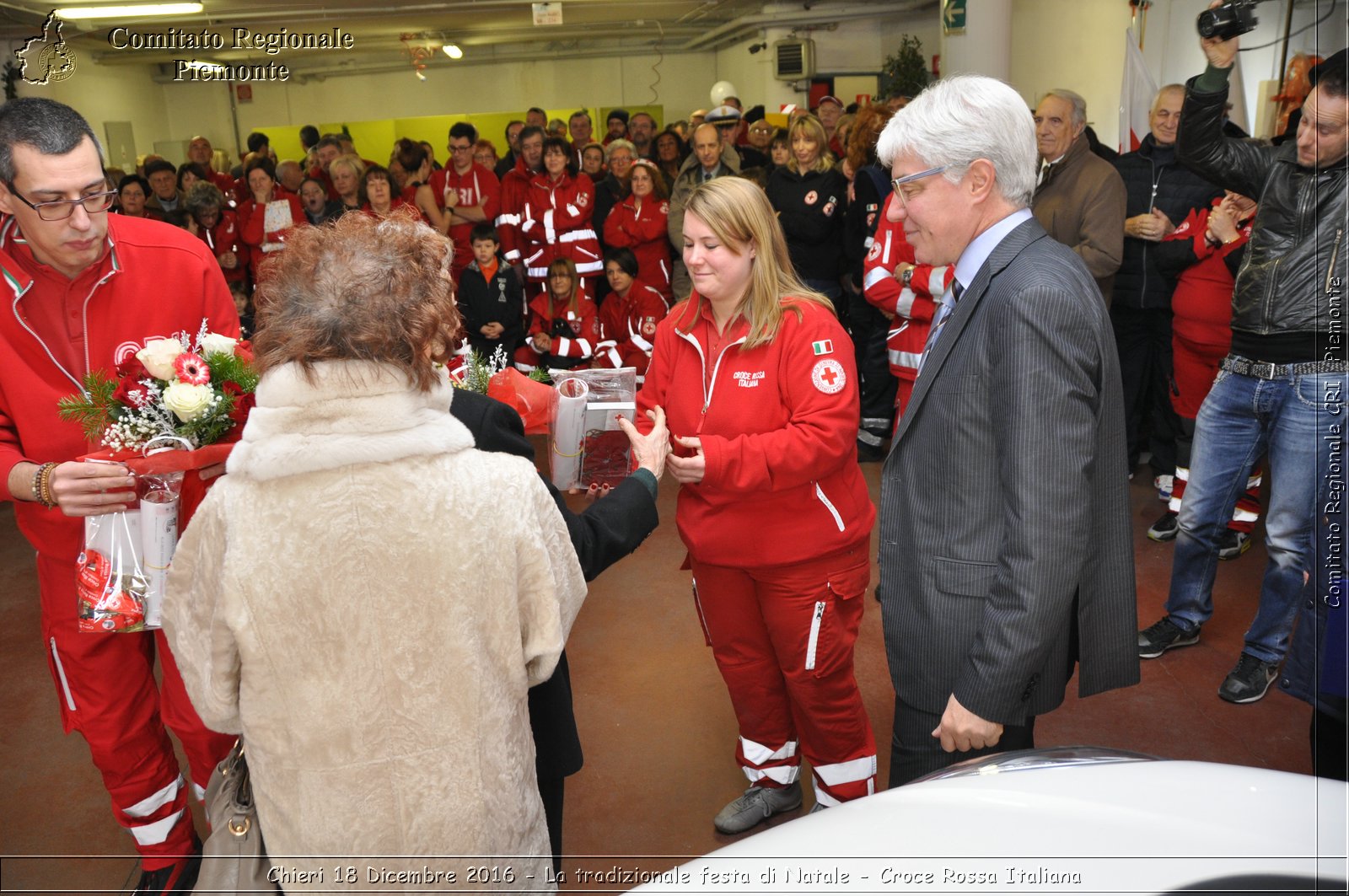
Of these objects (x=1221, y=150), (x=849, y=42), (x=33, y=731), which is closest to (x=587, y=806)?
(x=33, y=731)

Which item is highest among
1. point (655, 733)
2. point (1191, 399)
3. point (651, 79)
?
point (651, 79)

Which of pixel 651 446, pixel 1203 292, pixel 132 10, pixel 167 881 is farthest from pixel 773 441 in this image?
pixel 132 10

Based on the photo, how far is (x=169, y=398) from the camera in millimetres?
2025

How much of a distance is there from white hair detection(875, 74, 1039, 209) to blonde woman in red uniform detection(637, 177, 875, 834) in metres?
0.74

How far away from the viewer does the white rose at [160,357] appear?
2041 millimetres

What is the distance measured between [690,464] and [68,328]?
1.47 metres

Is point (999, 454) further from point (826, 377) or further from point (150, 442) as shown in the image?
point (150, 442)

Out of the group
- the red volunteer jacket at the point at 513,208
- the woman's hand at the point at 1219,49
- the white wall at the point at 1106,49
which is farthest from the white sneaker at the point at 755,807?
the white wall at the point at 1106,49

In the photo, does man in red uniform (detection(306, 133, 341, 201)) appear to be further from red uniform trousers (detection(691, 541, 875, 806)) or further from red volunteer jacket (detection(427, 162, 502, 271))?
red uniform trousers (detection(691, 541, 875, 806))

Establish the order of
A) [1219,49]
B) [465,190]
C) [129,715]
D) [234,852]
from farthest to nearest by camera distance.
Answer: [465,190] → [1219,49] → [129,715] → [234,852]

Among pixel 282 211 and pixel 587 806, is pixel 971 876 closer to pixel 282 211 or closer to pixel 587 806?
pixel 587 806

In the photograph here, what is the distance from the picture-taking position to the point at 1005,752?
1.71 meters

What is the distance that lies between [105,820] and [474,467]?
7.88 feet

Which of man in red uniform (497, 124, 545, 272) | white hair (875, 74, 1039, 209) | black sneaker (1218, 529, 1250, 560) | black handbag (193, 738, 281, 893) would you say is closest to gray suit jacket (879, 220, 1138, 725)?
white hair (875, 74, 1039, 209)
